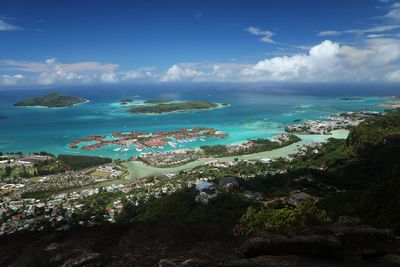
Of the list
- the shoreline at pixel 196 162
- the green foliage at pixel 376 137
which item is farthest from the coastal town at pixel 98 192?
the green foliage at pixel 376 137

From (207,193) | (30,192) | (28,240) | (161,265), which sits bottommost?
(30,192)

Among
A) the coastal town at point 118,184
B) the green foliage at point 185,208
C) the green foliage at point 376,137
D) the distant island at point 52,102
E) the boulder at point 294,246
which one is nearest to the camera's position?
the boulder at point 294,246

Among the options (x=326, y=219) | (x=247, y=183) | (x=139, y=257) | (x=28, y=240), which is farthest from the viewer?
(x=247, y=183)

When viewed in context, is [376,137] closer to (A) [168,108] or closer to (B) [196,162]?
(B) [196,162]

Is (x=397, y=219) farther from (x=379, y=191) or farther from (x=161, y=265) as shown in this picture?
(x=161, y=265)

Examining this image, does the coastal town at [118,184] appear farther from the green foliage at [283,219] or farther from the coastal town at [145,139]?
the green foliage at [283,219]

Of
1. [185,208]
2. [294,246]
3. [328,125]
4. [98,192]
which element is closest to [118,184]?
[98,192]

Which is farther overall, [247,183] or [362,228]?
[247,183]

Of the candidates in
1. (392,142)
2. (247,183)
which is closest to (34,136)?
(247,183)

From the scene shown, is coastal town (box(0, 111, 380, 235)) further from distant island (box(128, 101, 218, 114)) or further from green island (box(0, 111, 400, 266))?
distant island (box(128, 101, 218, 114))

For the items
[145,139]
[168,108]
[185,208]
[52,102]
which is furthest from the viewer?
[52,102]

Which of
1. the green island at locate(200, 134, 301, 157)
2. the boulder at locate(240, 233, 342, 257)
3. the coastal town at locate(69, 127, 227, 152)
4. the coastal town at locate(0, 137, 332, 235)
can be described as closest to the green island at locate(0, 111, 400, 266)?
the boulder at locate(240, 233, 342, 257)
